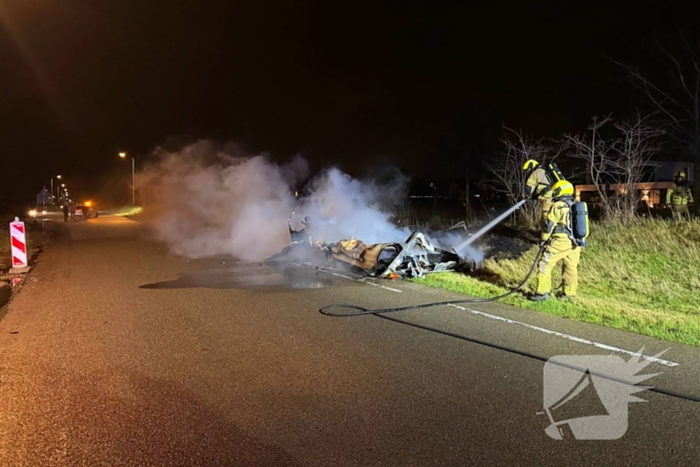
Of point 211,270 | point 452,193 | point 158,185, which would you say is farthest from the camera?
point 452,193

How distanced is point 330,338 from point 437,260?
17.0ft

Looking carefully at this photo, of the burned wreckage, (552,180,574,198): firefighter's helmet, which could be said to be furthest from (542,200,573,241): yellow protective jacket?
the burned wreckage

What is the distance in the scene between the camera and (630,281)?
9.54 m

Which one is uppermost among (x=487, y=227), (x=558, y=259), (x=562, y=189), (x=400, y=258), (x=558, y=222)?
(x=562, y=189)

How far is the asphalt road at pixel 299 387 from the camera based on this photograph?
138 inches

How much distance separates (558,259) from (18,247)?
11.6m

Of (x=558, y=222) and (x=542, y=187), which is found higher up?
(x=542, y=187)

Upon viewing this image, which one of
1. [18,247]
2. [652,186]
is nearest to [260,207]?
[18,247]

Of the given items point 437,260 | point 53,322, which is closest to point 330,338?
point 53,322

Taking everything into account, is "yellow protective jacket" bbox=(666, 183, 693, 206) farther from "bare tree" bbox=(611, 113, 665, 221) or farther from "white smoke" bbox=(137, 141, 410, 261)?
"white smoke" bbox=(137, 141, 410, 261)

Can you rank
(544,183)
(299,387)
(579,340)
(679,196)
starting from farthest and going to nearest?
(679,196) < (544,183) < (579,340) < (299,387)

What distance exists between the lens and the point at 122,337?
630 centimetres

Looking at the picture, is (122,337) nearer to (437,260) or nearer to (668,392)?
(668,392)

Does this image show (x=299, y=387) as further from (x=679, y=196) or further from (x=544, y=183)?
(x=679, y=196)
